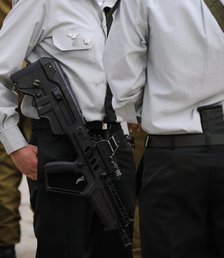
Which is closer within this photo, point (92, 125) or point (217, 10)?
point (217, 10)

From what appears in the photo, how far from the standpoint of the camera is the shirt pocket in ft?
9.87

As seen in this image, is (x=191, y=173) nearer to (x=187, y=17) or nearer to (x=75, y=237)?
(x=187, y=17)

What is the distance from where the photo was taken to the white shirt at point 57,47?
3.01 metres

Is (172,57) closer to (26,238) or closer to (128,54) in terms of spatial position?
(128,54)

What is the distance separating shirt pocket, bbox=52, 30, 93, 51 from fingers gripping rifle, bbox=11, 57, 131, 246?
0.28 ft

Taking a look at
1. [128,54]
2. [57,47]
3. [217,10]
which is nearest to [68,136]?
[57,47]

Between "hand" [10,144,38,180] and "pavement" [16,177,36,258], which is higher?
"hand" [10,144,38,180]

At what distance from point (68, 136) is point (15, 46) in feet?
1.57

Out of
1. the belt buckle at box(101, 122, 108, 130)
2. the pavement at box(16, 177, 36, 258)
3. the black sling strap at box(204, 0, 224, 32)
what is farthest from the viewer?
the pavement at box(16, 177, 36, 258)

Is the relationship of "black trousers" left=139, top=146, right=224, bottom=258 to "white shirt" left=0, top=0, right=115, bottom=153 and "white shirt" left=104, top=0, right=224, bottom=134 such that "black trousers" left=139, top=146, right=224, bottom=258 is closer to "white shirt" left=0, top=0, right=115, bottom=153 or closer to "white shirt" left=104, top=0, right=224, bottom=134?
"white shirt" left=104, top=0, right=224, bottom=134

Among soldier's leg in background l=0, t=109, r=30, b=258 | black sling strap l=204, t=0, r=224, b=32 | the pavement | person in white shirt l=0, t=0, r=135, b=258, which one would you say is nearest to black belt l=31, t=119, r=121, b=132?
person in white shirt l=0, t=0, r=135, b=258

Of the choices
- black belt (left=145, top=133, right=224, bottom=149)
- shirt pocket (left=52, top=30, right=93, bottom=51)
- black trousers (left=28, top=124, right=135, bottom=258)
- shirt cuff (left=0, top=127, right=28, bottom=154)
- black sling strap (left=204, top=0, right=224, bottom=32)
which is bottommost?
black trousers (left=28, top=124, right=135, bottom=258)

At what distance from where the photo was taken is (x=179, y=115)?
2.49 m

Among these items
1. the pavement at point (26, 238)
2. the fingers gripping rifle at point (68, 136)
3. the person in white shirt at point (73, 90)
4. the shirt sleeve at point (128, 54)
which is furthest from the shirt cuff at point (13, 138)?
the pavement at point (26, 238)
